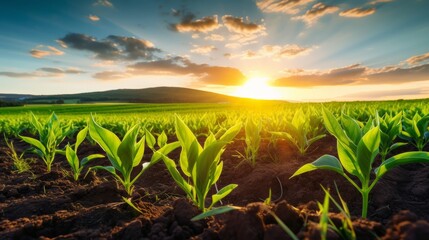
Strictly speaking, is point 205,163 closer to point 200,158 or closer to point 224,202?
point 200,158

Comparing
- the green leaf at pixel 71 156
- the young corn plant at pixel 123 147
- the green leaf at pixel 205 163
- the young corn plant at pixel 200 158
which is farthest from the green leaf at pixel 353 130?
the green leaf at pixel 71 156

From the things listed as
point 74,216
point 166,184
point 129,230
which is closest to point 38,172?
point 166,184

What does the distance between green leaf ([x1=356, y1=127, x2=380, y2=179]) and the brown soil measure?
32cm

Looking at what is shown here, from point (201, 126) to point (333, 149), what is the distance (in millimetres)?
2844

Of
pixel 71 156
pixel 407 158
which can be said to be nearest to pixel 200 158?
pixel 407 158

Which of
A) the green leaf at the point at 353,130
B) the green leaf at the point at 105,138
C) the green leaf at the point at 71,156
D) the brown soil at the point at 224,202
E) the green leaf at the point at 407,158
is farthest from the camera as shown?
the green leaf at the point at 71,156

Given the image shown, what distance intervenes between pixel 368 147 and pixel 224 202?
4.56ft

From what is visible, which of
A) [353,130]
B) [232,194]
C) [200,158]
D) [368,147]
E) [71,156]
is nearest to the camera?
[368,147]

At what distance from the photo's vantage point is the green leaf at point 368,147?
1.67 m

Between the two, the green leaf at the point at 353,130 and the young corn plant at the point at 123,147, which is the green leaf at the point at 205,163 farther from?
the green leaf at the point at 353,130

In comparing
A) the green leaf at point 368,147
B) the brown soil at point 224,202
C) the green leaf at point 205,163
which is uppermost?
the green leaf at point 368,147

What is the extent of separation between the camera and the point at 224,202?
2.74 meters

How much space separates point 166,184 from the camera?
11.1 ft

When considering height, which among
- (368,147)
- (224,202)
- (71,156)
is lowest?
(224,202)
